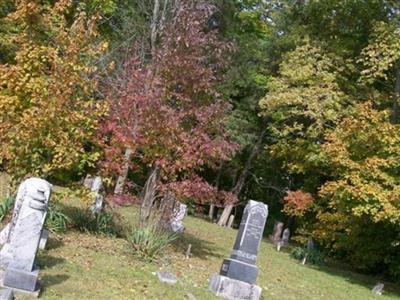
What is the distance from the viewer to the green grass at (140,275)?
335 inches

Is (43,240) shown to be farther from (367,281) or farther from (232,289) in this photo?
(367,281)

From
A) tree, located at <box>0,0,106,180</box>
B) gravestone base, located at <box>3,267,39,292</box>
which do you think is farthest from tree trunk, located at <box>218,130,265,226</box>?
gravestone base, located at <box>3,267,39,292</box>

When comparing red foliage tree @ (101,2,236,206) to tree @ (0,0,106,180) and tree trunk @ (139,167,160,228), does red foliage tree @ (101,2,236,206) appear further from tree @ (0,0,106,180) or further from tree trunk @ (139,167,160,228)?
tree @ (0,0,106,180)

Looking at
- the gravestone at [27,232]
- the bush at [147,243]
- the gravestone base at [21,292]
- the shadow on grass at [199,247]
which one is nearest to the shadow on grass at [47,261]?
the gravestone at [27,232]

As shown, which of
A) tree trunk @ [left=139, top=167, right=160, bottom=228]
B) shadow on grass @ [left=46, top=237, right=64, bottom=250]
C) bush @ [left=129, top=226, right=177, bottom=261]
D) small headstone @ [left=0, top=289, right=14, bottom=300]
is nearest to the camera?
small headstone @ [left=0, top=289, right=14, bottom=300]

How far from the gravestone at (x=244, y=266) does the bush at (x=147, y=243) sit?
5.38ft

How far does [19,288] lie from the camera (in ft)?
24.2

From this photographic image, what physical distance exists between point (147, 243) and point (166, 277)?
1711 mm

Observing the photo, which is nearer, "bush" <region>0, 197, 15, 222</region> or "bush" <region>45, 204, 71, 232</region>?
"bush" <region>0, 197, 15, 222</region>

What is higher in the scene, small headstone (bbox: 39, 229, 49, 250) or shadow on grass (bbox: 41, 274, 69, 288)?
small headstone (bbox: 39, 229, 49, 250)

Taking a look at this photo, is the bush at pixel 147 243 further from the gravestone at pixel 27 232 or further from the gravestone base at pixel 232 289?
the gravestone at pixel 27 232

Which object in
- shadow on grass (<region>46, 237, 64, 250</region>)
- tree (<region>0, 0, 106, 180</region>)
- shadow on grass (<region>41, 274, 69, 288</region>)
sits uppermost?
tree (<region>0, 0, 106, 180</region>)

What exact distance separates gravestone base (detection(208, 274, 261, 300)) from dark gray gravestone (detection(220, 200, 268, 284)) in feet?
0.65

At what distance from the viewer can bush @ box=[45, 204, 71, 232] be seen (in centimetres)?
1172
